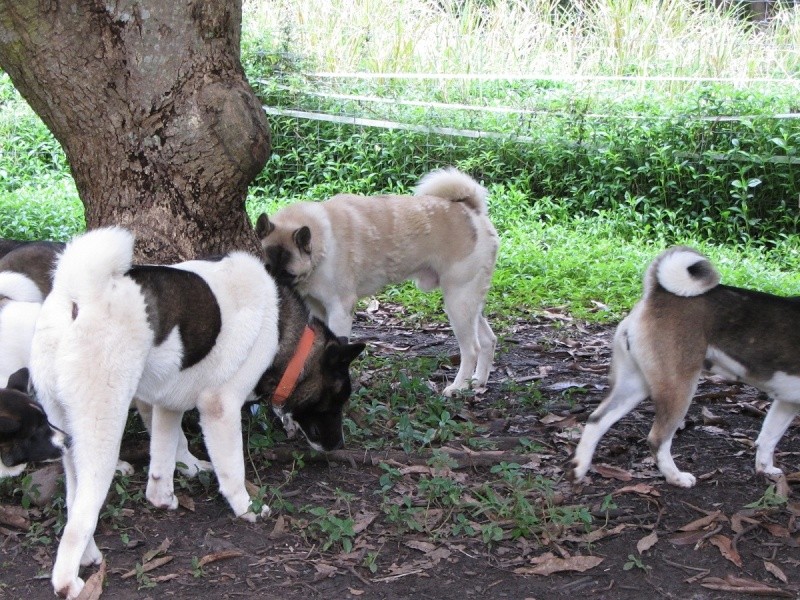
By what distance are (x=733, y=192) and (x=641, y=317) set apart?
22.1 feet

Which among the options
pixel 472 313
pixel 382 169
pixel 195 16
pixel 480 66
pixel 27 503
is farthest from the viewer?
pixel 480 66

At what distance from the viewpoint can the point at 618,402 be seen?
5.30 m

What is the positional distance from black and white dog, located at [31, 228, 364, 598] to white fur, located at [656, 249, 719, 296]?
1.75m

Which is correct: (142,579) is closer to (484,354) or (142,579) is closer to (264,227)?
(264,227)

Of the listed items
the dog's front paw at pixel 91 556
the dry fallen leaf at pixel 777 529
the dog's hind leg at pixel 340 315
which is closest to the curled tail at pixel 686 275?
the dry fallen leaf at pixel 777 529

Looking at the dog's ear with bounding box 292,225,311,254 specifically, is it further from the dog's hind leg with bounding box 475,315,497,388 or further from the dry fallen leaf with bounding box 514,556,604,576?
the dry fallen leaf with bounding box 514,556,604,576

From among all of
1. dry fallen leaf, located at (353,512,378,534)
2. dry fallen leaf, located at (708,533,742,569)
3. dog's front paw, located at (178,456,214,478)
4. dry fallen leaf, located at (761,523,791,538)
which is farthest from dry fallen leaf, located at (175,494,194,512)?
dry fallen leaf, located at (761,523,791,538)

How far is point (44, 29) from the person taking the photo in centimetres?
537

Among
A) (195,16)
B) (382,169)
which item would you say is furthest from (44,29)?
(382,169)

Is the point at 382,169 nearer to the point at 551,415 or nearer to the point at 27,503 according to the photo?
the point at 551,415

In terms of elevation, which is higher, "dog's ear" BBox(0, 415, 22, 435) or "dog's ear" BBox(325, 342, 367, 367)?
"dog's ear" BBox(325, 342, 367, 367)

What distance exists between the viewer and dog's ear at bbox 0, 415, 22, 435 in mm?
4535

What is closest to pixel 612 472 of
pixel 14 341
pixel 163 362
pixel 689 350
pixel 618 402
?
pixel 618 402

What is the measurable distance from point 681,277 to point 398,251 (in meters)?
2.57
